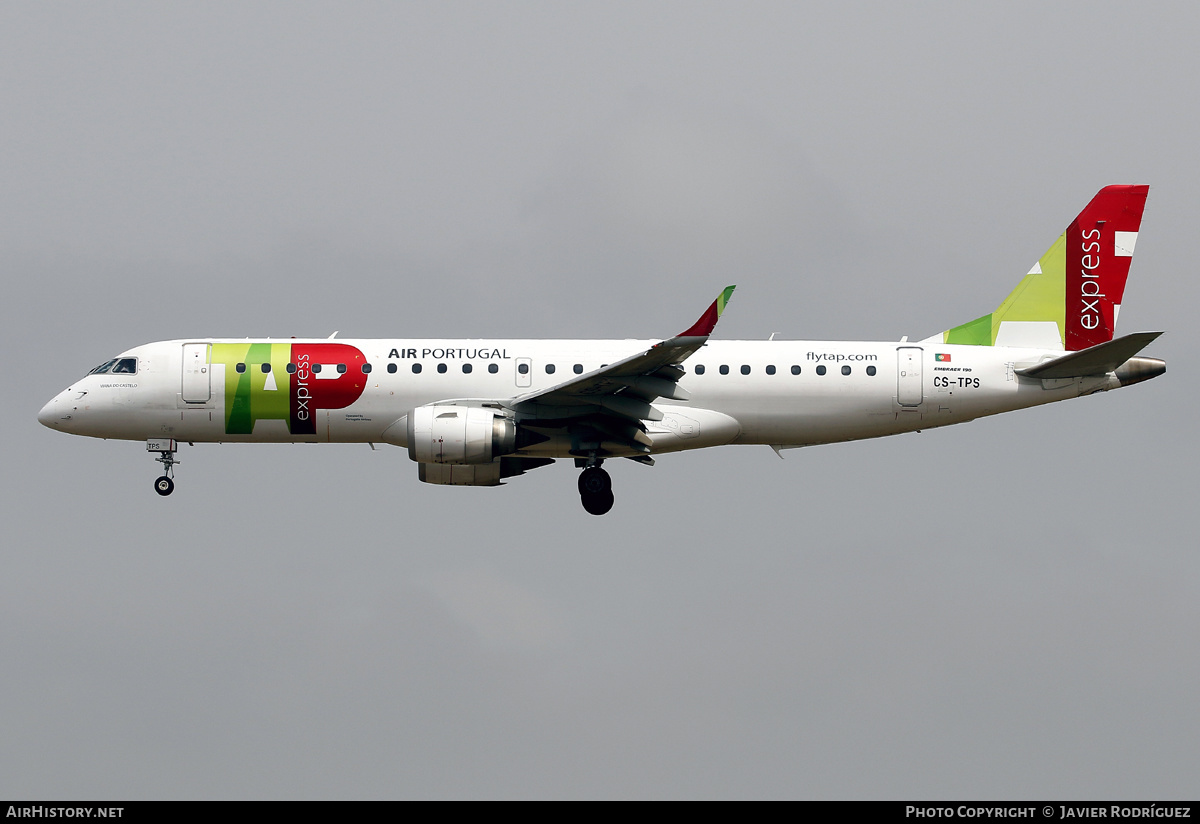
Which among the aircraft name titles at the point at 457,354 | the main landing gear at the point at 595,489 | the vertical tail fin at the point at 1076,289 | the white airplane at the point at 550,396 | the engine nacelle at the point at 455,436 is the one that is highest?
the vertical tail fin at the point at 1076,289

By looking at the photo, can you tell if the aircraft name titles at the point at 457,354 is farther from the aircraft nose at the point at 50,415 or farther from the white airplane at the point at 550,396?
the aircraft nose at the point at 50,415

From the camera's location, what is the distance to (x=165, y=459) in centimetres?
3572

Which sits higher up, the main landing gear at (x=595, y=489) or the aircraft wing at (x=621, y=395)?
the aircraft wing at (x=621, y=395)

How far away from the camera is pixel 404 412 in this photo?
1379 inches

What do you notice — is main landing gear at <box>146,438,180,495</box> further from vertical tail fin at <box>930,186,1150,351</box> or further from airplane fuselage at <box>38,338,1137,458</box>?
vertical tail fin at <box>930,186,1150,351</box>

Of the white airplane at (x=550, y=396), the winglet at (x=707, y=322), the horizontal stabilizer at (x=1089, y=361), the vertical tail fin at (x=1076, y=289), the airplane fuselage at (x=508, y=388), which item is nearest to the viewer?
the winglet at (x=707, y=322)

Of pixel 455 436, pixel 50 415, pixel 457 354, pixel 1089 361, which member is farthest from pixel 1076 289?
pixel 50 415

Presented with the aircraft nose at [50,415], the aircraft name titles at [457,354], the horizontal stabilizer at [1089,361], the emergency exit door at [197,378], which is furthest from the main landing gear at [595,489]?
the aircraft nose at [50,415]

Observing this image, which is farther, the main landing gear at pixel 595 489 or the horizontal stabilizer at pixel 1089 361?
the main landing gear at pixel 595 489

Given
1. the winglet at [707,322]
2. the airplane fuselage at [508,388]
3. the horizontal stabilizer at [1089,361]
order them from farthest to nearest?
the airplane fuselage at [508,388] < the horizontal stabilizer at [1089,361] < the winglet at [707,322]

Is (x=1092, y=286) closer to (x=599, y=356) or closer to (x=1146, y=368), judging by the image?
(x=1146, y=368)

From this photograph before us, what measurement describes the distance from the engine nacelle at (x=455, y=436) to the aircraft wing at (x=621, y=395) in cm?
103

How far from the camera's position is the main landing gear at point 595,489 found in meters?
35.3

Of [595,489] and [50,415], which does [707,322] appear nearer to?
[595,489]
